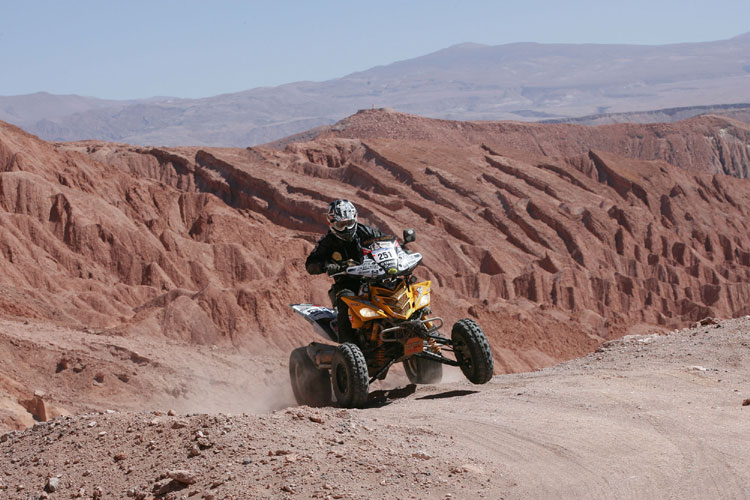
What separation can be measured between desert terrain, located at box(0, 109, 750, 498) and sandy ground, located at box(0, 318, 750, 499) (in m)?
0.03

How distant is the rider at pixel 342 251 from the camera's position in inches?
415

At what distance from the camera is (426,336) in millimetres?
10180

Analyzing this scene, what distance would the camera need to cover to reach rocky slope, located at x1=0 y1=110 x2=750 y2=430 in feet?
88.1

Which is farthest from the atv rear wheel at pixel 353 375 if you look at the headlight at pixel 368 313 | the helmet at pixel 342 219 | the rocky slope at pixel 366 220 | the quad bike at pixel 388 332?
the rocky slope at pixel 366 220

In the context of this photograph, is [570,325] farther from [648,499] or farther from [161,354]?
[648,499]

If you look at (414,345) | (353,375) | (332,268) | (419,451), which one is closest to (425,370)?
(414,345)

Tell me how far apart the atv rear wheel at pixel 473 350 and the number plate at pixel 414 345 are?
46 centimetres

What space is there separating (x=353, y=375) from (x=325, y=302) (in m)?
17.6

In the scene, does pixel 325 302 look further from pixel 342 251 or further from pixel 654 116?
pixel 654 116

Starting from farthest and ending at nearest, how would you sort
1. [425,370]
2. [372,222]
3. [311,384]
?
1. [372,222]
2. [425,370]
3. [311,384]

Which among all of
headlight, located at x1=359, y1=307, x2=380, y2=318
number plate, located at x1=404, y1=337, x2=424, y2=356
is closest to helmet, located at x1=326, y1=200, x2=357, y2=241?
headlight, located at x1=359, y1=307, x2=380, y2=318

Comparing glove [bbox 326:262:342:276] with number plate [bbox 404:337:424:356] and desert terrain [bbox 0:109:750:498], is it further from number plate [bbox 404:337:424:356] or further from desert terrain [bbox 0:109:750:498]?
desert terrain [bbox 0:109:750:498]

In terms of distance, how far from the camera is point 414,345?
1012 centimetres

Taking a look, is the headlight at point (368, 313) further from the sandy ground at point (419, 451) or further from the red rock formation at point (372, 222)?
the red rock formation at point (372, 222)
